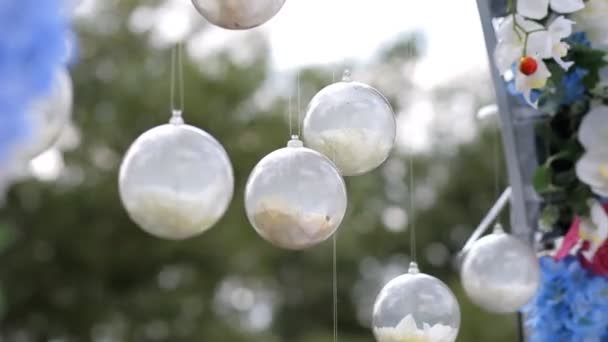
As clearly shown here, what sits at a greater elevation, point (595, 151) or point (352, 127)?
point (352, 127)

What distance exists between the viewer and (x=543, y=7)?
6.93ft

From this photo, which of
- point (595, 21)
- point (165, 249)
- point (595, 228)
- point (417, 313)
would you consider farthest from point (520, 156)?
point (165, 249)

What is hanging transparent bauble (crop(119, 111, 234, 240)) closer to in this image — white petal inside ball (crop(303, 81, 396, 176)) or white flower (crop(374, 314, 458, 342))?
white petal inside ball (crop(303, 81, 396, 176))

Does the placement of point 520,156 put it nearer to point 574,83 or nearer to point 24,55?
point 574,83

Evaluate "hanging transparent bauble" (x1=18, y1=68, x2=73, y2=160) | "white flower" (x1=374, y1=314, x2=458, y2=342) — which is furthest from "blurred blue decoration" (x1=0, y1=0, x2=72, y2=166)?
"white flower" (x1=374, y1=314, x2=458, y2=342)

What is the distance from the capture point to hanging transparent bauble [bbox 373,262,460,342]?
1.98 meters

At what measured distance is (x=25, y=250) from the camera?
812cm

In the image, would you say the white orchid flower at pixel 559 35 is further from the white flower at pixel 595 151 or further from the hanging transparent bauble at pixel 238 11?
the hanging transparent bauble at pixel 238 11

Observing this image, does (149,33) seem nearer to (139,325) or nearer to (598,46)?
(139,325)

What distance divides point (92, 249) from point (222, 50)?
1793 millimetres

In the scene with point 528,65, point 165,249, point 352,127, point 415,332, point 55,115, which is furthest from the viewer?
point 165,249

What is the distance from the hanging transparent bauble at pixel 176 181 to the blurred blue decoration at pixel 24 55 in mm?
535

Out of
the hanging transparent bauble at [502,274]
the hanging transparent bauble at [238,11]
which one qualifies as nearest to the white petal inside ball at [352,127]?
the hanging transparent bauble at [238,11]

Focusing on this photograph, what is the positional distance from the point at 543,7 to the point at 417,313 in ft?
2.00
